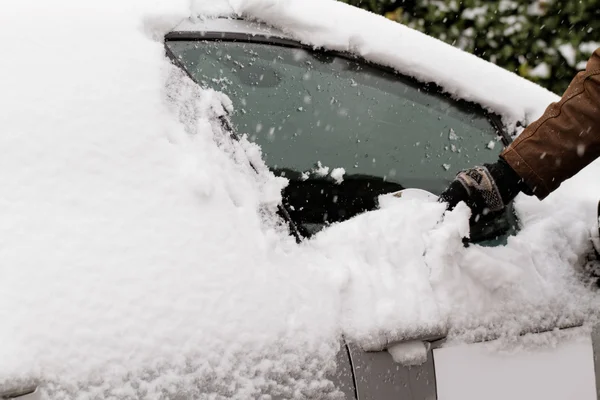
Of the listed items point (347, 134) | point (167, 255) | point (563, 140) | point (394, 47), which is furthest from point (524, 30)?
point (167, 255)

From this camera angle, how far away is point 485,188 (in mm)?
1829

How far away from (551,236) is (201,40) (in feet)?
3.61

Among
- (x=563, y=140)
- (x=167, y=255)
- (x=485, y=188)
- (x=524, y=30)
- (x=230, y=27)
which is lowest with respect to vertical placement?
(x=167, y=255)

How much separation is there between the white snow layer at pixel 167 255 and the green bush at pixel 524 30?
277 centimetres

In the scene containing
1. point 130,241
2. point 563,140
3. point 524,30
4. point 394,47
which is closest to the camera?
point 130,241

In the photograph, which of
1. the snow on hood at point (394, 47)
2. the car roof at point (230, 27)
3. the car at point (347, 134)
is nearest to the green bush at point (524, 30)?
the snow on hood at point (394, 47)

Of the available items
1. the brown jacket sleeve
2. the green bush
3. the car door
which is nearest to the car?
the car door

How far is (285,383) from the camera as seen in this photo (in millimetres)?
1401

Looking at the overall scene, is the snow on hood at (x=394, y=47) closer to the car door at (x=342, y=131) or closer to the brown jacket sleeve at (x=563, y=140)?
the car door at (x=342, y=131)

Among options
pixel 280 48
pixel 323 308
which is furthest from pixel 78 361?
pixel 280 48

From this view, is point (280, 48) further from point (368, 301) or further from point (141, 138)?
point (368, 301)

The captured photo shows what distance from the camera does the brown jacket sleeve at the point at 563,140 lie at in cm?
177

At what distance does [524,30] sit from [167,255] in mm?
3530

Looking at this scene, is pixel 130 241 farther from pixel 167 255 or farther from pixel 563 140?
pixel 563 140
